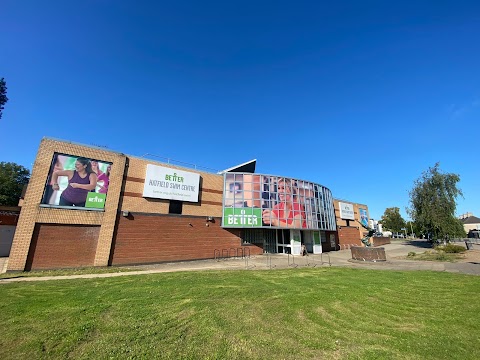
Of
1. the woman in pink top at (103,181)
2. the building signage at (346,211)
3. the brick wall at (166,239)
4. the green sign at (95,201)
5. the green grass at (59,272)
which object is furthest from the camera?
the building signage at (346,211)

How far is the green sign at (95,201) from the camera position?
663 inches

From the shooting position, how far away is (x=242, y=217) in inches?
939

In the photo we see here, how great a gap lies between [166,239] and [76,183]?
821 cm

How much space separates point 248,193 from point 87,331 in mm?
19939

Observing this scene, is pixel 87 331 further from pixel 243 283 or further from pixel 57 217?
pixel 57 217

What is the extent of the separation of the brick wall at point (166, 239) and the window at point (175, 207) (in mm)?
500

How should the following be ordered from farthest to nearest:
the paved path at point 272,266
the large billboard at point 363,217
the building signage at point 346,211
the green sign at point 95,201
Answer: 1. the large billboard at point 363,217
2. the building signage at point 346,211
3. the green sign at point 95,201
4. the paved path at point 272,266

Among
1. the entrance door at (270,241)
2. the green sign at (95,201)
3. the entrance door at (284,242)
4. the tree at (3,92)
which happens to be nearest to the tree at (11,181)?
the tree at (3,92)

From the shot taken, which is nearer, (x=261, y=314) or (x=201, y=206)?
(x=261, y=314)

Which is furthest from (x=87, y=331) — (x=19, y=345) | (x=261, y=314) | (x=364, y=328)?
(x=364, y=328)

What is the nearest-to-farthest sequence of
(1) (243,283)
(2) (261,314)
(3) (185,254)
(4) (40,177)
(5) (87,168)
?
1. (2) (261,314)
2. (1) (243,283)
3. (4) (40,177)
4. (5) (87,168)
5. (3) (185,254)

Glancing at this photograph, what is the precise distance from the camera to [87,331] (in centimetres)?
529

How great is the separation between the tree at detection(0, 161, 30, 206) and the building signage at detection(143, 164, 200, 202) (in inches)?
1335

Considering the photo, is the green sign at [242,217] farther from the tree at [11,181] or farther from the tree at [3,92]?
the tree at [11,181]
